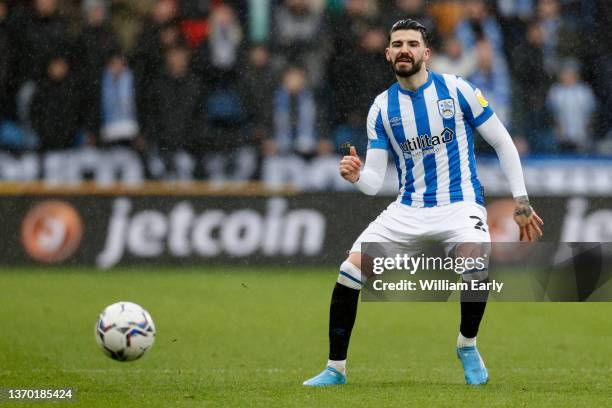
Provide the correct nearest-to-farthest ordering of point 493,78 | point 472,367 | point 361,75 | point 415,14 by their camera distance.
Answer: point 472,367 < point 493,78 < point 361,75 < point 415,14

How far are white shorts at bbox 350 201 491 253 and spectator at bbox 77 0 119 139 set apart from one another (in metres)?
8.21

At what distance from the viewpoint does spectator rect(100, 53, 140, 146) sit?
1498 centimetres

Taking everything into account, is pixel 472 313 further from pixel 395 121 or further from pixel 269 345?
pixel 269 345

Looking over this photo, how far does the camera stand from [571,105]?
15328 millimetres

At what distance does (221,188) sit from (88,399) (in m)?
7.81

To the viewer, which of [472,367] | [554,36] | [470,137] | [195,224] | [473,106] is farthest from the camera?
[554,36]

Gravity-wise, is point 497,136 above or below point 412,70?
below

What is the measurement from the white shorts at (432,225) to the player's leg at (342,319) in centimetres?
14

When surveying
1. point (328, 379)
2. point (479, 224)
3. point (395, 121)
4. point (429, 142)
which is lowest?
point (328, 379)

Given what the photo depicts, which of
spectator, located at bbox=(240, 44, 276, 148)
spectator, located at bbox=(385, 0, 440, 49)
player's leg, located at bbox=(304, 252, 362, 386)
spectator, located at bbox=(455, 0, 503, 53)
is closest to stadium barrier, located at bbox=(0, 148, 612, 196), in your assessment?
spectator, located at bbox=(240, 44, 276, 148)

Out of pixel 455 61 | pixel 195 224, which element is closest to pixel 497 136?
pixel 195 224

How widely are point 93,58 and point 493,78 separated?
182 inches

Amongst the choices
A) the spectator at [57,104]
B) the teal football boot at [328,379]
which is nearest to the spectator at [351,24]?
the spectator at [57,104]

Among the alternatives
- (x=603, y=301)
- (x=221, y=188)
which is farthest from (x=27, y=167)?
(x=603, y=301)
